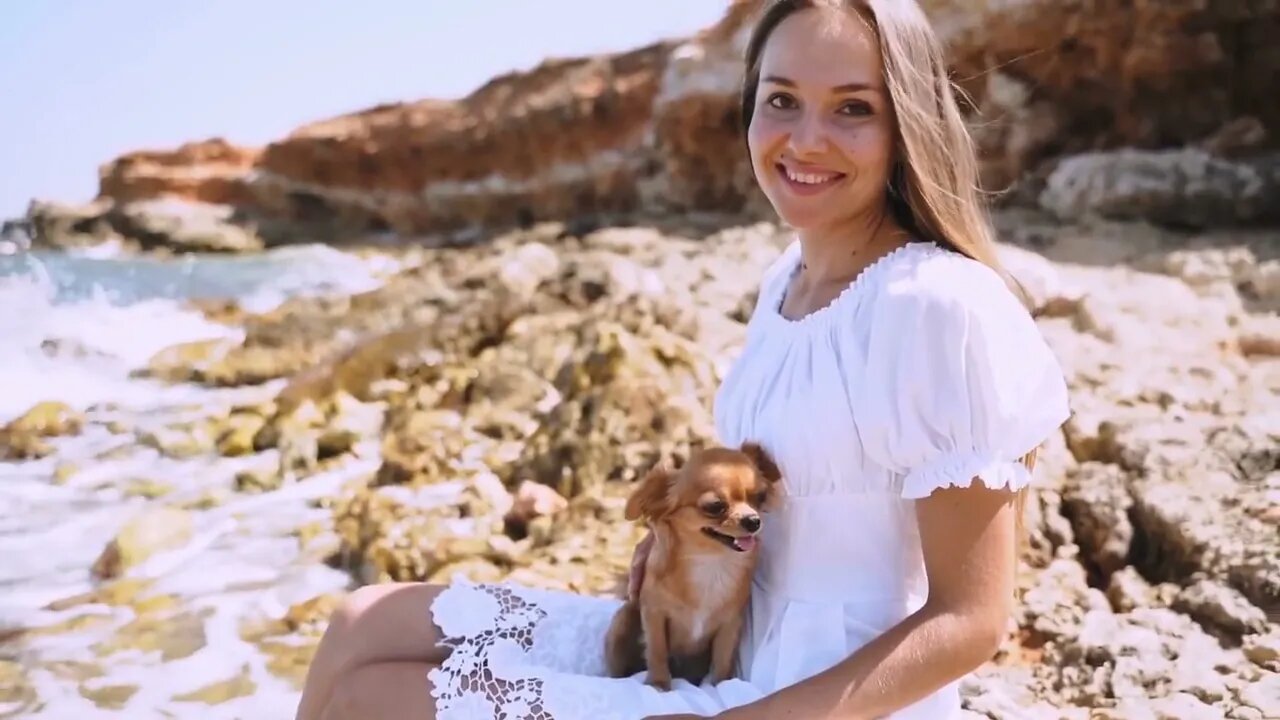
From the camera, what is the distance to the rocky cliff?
1078cm

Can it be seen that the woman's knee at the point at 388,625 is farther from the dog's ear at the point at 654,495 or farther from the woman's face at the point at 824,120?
the woman's face at the point at 824,120

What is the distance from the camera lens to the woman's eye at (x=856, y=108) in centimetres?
172

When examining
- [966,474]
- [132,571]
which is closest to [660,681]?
[966,474]

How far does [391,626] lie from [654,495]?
1.72 feet

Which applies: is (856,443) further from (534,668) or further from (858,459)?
(534,668)

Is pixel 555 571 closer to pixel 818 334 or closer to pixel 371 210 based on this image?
pixel 818 334

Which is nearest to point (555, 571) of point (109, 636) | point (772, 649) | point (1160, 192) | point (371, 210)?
point (109, 636)

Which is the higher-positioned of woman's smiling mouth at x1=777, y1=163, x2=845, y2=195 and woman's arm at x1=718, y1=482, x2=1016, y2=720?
woman's smiling mouth at x1=777, y1=163, x2=845, y2=195

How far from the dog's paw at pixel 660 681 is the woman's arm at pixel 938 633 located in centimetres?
30

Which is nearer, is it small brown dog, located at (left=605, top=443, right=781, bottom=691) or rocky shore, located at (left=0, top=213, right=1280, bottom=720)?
small brown dog, located at (left=605, top=443, right=781, bottom=691)

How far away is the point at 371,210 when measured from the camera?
104 feet

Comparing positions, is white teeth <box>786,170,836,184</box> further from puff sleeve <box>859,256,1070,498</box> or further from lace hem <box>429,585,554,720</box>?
lace hem <box>429,585,554,720</box>

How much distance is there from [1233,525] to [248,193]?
34837 mm

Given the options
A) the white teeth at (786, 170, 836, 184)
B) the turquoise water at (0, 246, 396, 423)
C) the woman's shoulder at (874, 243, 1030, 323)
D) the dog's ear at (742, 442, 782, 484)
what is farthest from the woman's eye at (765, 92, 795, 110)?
the turquoise water at (0, 246, 396, 423)
